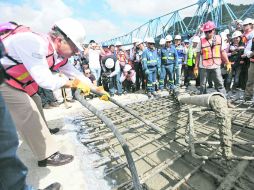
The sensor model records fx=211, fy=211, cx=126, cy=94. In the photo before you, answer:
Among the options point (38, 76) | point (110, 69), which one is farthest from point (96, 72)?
point (38, 76)

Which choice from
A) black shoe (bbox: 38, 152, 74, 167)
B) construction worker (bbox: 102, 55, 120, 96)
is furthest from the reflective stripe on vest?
construction worker (bbox: 102, 55, 120, 96)

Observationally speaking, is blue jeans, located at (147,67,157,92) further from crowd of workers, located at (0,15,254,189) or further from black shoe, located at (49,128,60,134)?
black shoe, located at (49,128,60,134)

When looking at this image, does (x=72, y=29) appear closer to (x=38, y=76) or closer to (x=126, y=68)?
(x=38, y=76)

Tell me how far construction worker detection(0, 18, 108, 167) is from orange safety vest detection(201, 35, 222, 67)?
3248mm

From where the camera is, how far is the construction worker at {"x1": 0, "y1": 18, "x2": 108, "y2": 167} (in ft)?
6.17

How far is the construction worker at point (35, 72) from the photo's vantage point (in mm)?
1881

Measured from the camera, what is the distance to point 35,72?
1.89 metres

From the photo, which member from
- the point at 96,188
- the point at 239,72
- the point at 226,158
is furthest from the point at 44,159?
the point at 239,72

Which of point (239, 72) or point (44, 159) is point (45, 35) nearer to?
point (44, 159)

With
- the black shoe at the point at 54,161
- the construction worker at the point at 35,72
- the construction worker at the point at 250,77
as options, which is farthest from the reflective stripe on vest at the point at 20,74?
the construction worker at the point at 250,77

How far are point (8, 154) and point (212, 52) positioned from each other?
435 cm

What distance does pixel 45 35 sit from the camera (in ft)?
6.82

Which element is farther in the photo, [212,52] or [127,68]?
[127,68]

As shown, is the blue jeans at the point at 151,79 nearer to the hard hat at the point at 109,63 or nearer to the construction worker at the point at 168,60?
the construction worker at the point at 168,60
